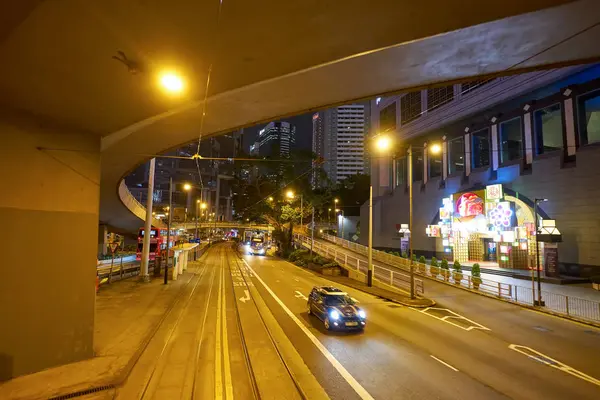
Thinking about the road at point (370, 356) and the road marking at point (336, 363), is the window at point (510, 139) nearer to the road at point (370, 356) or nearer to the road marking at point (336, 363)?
the road at point (370, 356)

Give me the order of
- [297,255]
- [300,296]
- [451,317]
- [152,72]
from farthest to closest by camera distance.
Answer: [297,255] < [300,296] < [451,317] < [152,72]

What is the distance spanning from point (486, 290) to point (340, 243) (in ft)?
85.0

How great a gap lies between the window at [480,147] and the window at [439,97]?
5255 mm

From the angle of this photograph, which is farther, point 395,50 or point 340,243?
point 340,243

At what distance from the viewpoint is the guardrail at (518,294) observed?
16978mm

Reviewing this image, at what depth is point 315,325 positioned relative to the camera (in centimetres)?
1412

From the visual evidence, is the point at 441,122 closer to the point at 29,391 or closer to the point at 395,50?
the point at 395,50

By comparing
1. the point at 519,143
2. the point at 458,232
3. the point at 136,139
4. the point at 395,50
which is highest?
the point at 519,143

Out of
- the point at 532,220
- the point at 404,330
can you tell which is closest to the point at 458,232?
the point at 532,220

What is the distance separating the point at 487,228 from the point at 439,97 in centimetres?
1710

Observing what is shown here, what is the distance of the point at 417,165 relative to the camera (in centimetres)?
4484

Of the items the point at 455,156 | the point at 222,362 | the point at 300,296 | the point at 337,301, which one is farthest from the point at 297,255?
the point at 222,362

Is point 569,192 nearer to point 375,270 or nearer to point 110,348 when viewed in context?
point 375,270

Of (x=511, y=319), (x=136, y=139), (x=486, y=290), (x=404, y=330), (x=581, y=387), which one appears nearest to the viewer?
(x=581, y=387)
